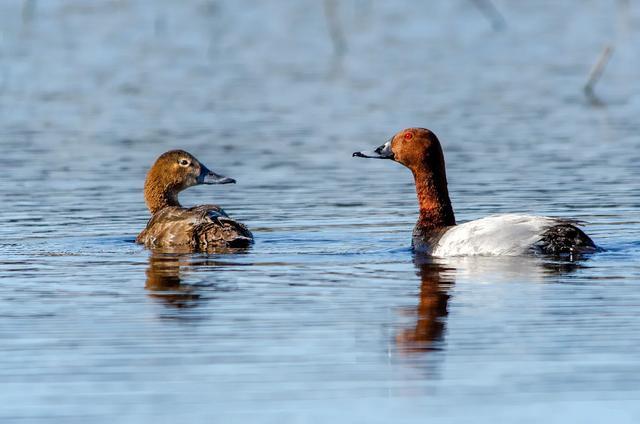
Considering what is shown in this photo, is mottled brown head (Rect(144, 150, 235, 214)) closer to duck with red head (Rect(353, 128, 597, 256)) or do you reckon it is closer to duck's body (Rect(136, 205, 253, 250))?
duck's body (Rect(136, 205, 253, 250))

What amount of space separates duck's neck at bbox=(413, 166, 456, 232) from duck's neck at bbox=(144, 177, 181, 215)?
229cm

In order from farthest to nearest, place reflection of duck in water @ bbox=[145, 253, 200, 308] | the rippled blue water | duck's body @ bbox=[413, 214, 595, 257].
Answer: duck's body @ bbox=[413, 214, 595, 257], reflection of duck in water @ bbox=[145, 253, 200, 308], the rippled blue water

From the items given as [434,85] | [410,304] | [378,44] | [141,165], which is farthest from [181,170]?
[378,44]

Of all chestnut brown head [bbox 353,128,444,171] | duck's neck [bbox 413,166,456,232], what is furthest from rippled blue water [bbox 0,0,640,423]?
chestnut brown head [bbox 353,128,444,171]

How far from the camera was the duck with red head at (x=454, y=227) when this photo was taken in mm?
11906

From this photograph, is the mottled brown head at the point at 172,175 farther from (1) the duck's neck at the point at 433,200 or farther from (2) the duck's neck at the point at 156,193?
(1) the duck's neck at the point at 433,200

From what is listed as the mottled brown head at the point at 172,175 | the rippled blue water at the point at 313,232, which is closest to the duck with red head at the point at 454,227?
Answer: the rippled blue water at the point at 313,232

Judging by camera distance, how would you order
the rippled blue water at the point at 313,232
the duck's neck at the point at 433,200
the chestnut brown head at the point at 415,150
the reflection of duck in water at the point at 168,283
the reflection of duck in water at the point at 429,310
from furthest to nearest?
1. the chestnut brown head at the point at 415,150
2. the duck's neck at the point at 433,200
3. the reflection of duck in water at the point at 168,283
4. the reflection of duck in water at the point at 429,310
5. the rippled blue water at the point at 313,232

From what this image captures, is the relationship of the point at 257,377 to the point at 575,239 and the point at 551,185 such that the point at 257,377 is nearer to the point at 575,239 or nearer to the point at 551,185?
the point at 575,239

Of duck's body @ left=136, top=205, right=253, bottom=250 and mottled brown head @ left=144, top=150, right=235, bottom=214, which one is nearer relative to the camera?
duck's body @ left=136, top=205, right=253, bottom=250

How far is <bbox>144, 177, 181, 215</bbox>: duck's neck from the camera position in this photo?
14211mm

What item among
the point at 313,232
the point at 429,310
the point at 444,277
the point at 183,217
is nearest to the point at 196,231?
the point at 183,217

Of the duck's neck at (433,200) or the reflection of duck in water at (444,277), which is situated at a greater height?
the duck's neck at (433,200)

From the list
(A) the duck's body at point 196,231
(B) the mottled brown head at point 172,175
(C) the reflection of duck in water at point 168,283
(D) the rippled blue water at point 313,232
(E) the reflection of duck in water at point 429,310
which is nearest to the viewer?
(D) the rippled blue water at point 313,232
